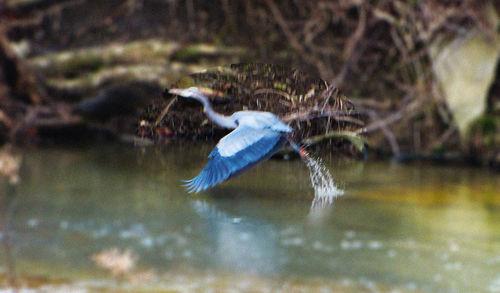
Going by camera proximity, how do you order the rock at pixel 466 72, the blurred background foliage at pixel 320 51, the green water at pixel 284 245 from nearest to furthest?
the blurred background foliage at pixel 320 51 → the green water at pixel 284 245 → the rock at pixel 466 72

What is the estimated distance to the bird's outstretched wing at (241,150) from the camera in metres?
0.25

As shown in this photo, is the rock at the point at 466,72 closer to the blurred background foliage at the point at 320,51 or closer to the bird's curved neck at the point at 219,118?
the blurred background foliage at the point at 320,51

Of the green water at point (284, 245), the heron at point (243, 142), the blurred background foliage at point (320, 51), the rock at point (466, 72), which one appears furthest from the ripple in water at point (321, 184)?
the rock at point (466, 72)

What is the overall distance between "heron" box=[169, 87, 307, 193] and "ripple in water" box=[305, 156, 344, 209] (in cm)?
3

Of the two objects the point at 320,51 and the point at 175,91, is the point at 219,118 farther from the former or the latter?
the point at 320,51

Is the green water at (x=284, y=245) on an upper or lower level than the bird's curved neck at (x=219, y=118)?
lower

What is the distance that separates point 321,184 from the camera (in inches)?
11.8

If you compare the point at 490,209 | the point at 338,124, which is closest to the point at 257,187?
the point at 338,124

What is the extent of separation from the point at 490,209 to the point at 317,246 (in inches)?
47.3

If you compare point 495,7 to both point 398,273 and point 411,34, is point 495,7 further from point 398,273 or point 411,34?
point 398,273

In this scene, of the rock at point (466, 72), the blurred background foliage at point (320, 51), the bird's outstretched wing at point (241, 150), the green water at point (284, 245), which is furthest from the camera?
the rock at point (466, 72)

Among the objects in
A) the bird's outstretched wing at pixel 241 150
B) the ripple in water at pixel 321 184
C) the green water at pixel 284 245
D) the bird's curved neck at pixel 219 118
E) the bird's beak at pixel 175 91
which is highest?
the bird's beak at pixel 175 91

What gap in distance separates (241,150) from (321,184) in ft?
0.22

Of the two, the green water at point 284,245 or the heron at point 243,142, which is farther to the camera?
the green water at point 284,245
